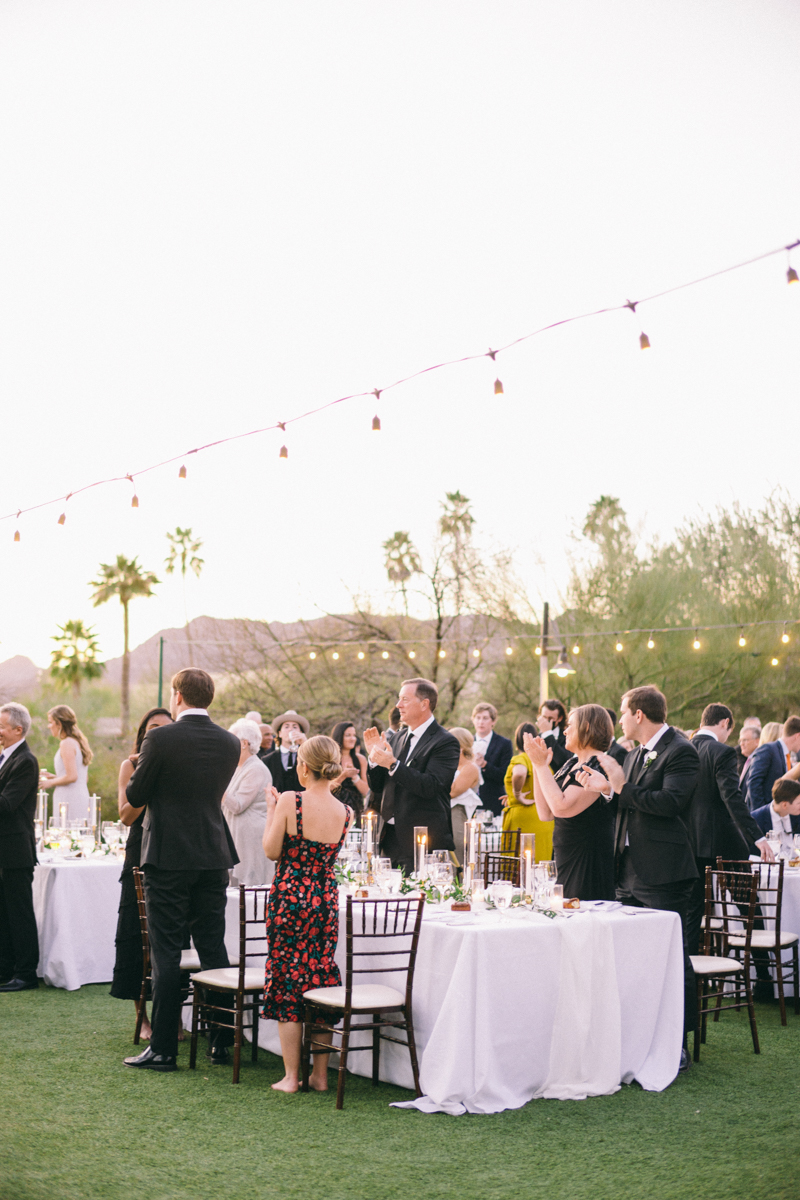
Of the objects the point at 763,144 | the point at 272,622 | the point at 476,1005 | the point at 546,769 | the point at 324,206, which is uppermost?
the point at 324,206

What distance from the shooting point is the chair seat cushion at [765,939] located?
6.63m

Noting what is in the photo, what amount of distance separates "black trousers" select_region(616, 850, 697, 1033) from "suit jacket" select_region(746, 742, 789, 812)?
405cm

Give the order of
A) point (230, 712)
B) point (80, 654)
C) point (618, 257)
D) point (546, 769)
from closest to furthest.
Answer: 1. point (546, 769)
2. point (618, 257)
3. point (230, 712)
4. point (80, 654)

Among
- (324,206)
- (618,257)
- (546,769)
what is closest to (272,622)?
(324,206)

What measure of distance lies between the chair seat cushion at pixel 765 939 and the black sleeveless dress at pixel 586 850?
1671 mm

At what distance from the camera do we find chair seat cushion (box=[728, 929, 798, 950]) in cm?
663

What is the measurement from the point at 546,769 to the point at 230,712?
1916 cm

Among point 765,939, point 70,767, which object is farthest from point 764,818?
point 70,767

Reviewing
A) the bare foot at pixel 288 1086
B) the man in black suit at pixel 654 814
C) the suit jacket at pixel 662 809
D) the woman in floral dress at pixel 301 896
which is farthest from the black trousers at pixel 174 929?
the suit jacket at pixel 662 809

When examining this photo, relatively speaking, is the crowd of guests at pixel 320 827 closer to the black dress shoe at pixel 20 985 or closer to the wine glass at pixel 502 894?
the wine glass at pixel 502 894

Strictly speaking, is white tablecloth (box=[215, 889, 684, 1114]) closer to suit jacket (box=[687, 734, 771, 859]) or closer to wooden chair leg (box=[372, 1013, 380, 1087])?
wooden chair leg (box=[372, 1013, 380, 1087])

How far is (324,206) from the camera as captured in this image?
9445mm

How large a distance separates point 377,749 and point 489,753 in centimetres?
542

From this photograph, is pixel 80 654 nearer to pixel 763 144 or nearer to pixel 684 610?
pixel 684 610
